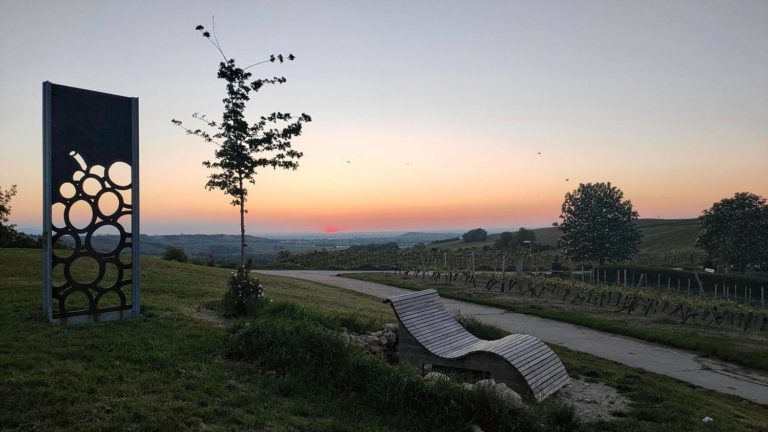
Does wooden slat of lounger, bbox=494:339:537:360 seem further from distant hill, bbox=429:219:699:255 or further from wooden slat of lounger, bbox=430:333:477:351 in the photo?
distant hill, bbox=429:219:699:255

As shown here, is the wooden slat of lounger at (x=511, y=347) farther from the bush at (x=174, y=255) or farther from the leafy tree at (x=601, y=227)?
the leafy tree at (x=601, y=227)

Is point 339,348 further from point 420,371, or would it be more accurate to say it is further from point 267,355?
point 420,371

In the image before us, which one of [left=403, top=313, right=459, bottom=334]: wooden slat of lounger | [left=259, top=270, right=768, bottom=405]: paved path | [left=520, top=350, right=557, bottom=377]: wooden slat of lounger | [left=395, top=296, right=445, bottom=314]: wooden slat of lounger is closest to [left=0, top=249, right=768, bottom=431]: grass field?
[left=259, top=270, right=768, bottom=405]: paved path

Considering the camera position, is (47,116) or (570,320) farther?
(570,320)

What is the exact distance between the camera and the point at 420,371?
24.5 ft

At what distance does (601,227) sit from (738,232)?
913cm

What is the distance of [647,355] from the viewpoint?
439 inches

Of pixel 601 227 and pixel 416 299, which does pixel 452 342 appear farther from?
pixel 601 227

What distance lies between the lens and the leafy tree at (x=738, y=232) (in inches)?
1442

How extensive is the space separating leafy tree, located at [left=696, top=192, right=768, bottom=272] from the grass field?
113 feet

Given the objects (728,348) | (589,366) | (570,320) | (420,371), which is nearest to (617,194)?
(570,320)

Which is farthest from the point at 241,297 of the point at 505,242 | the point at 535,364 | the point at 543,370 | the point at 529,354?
the point at 505,242

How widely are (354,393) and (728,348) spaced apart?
32.9 feet

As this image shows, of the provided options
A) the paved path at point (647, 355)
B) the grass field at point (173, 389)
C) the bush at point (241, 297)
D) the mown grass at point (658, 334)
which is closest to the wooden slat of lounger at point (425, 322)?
the grass field at point (173, 389)
